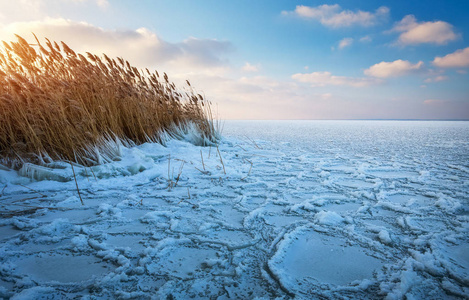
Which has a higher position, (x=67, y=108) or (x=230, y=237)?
(x=67, y=108)

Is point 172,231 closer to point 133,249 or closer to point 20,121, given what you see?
point 133,249

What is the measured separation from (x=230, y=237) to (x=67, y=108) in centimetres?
265

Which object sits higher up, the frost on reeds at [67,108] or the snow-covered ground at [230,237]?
the frost on reeds at [67,108]

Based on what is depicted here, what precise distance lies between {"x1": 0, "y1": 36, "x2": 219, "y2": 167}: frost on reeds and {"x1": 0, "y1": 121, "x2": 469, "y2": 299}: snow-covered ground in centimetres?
35

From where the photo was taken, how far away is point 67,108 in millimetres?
2652

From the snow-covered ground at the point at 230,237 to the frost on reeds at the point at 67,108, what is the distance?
0.35 m

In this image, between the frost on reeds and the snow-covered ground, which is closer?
the snow-covered ground

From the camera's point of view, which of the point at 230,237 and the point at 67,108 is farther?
the point at 67,108

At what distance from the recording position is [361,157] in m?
3.53

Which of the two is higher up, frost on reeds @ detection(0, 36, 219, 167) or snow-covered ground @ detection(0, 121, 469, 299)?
frost on reeds @ detection(0, 36, 219, 167)

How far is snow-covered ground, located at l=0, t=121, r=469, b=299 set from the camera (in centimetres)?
80

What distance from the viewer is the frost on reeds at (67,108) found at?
90.4 inches

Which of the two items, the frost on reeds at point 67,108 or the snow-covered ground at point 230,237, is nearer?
the snow-covered ground at point 230,237

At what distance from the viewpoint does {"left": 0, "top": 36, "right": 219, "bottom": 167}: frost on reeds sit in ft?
7.53
